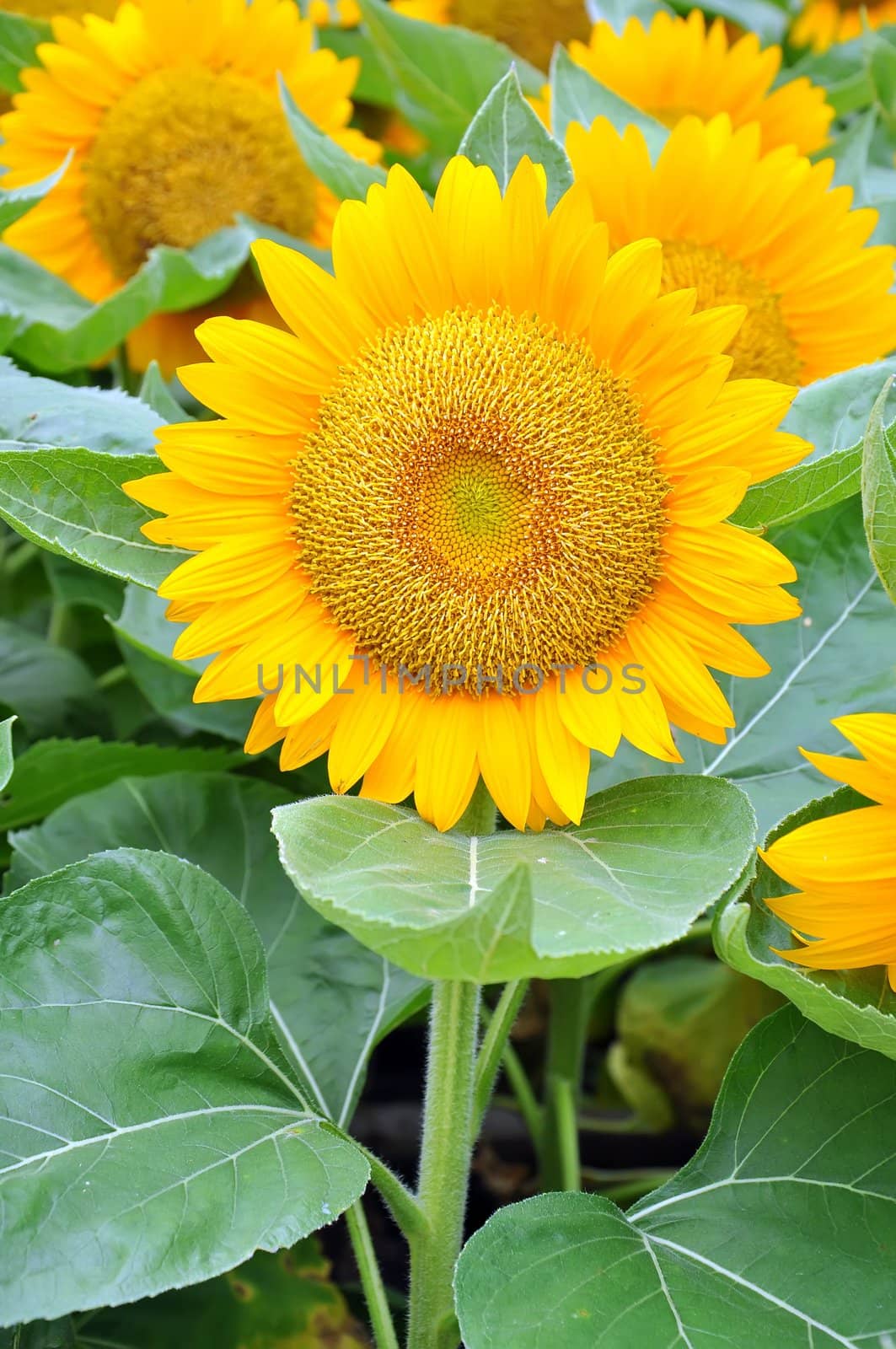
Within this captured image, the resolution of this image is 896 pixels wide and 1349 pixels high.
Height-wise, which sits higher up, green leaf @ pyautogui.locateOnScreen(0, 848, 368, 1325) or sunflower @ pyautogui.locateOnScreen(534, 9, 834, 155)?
sunflower @ pyautogui.locateOnScreen(534, 9, 834, 155)

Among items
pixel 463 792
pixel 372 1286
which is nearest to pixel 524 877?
pixel 463 792

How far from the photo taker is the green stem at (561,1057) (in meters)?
1.18

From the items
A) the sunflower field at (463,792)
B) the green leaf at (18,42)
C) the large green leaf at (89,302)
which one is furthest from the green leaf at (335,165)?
the green leaf at (18,42)

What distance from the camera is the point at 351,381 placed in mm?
755

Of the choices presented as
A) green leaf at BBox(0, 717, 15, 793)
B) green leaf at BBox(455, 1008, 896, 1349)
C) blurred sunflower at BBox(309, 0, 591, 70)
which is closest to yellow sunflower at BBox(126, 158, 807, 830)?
green leaf at BBox(0, 717, 15, 793)

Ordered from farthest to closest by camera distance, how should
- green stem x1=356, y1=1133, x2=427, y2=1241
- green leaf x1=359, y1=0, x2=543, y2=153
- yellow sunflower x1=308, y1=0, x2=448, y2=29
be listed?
yellow sunflower x1=308, y1=0, x2=448, y2=29 < green leaf x1=359, y1=0, x2=543, y2=153 < green stem x1=356, y1=1133, x2=427, y2=1241

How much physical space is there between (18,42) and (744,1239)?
125 cm

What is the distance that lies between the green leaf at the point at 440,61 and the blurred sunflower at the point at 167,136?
9cm

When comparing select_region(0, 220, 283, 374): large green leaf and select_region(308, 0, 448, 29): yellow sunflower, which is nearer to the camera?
select_region(0, 220, 283, 374): large green leaf

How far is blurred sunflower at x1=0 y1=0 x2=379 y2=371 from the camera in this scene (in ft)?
4.42

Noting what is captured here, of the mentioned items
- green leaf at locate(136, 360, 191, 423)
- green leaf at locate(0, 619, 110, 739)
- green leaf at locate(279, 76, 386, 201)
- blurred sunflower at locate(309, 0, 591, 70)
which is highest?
blurred sunflower at locate(309, 0, 591, 70)

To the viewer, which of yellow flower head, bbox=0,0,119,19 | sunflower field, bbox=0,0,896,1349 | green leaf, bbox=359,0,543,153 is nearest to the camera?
sunflower field, bbox=0,0,896,1349

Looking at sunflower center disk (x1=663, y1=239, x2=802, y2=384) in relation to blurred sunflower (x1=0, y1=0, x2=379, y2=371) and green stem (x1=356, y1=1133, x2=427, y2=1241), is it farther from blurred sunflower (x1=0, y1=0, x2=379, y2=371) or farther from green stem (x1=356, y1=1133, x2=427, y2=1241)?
green stem (x1=356, y1=1133, x2=427, y2=1241)

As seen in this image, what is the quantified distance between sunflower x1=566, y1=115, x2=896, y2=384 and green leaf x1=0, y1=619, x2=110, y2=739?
591 mm
